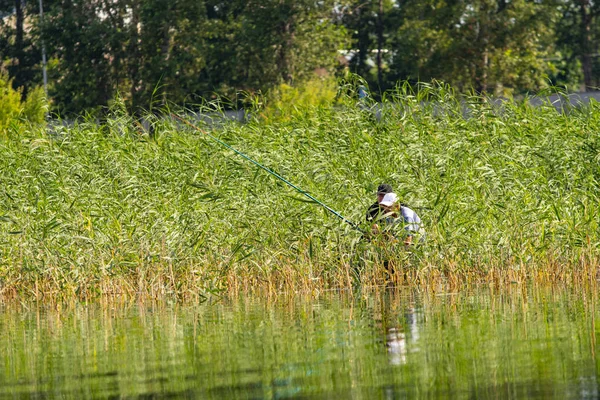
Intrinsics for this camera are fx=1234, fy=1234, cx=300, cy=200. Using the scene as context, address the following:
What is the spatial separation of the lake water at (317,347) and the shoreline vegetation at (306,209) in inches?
19.2

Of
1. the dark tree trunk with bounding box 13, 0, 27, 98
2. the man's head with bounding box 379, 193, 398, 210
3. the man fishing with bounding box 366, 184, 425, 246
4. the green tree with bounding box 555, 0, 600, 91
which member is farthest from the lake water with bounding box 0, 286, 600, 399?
the dark tree trunk with bounding box 13, 0, 27, 98

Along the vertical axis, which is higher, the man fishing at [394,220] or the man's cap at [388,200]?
the man's cap at [388,200]

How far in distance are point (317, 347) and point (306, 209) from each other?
14.7 ft

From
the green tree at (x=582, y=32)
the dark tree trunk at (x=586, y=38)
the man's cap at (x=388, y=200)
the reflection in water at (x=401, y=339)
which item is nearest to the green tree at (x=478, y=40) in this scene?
the green tree at (x=582, y=32)

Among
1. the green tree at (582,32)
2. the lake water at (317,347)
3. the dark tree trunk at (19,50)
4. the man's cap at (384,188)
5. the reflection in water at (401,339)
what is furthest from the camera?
the green tree at (582,32)

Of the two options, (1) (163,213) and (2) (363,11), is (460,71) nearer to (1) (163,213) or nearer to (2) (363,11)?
(2) (363,11)

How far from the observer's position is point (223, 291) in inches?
473

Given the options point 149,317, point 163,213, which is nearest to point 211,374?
point 149,317

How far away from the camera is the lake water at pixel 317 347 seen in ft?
22.2

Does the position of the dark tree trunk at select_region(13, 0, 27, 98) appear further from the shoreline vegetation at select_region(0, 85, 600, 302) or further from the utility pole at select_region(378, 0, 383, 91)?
the shoreline vegetation at select_region(0, 85, 600, 302)

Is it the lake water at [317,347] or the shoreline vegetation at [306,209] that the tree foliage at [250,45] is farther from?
the lake water at [317,347]

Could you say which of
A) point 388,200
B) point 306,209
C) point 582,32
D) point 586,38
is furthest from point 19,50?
point 388,200

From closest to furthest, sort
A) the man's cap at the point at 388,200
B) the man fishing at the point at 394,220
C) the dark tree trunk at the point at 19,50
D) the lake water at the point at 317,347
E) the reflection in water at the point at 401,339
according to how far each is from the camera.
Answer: the lake water at the point at 317,347
the reflection in water at the point at 401,339
the man fishing at the point at 394,220
the man's cap at the point at 388,200
the dark tree trunk at the point at 19,50

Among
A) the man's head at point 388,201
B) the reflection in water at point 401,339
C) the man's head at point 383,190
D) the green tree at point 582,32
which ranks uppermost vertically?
the green tree at point 582,32
